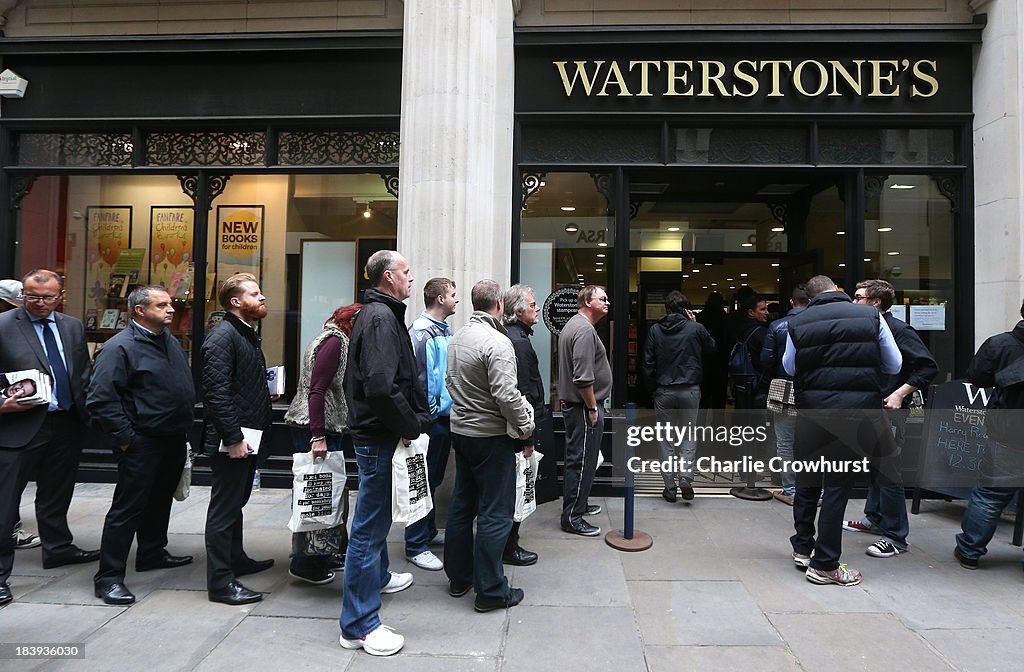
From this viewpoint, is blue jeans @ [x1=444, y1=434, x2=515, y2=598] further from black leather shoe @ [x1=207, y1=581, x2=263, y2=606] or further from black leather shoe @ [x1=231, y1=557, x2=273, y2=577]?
black leather shoe @ [x1=231, y1=557, x2=273, y2=577]

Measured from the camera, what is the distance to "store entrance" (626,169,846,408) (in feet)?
26.1

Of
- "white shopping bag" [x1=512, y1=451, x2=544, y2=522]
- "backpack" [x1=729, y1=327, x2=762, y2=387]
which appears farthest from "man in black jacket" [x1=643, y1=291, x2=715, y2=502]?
"white shopping bag" [x1=512, y1=451, x2=544, y2=522]

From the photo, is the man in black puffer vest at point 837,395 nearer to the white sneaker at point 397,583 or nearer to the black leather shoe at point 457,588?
the black leather shoe at point 457,588

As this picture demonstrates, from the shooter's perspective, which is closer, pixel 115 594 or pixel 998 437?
pixel 115 594

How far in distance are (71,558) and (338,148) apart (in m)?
5.02

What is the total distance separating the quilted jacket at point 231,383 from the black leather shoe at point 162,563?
48.1 inches

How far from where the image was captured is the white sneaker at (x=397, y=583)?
4.23 m

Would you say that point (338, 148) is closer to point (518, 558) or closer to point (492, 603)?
point (518, 558)

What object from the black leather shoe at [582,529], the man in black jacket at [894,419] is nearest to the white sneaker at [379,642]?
the black leather shoe at [582,529]

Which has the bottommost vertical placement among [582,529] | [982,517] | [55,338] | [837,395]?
[582,529]

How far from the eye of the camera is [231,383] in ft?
13.2

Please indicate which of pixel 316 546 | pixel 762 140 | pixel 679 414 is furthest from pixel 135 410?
pixel 762 140

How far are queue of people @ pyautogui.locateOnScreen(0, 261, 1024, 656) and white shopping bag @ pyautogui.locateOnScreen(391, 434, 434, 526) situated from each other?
0.20ft

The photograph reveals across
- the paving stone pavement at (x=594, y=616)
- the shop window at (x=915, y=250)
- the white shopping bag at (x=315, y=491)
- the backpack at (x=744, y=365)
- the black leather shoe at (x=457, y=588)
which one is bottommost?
the paving stone pavement at (x=594, y=616)
